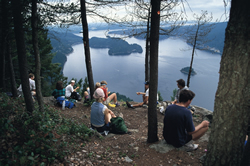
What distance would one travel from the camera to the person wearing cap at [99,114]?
14.5 feet

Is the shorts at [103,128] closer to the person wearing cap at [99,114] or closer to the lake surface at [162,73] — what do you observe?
the person wearing cap at [99,114]

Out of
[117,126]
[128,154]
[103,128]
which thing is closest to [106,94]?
[117,126]

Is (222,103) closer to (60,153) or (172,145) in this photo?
(172,145)

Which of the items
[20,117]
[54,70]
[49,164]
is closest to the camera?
[49,164]

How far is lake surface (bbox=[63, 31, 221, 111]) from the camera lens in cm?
6532

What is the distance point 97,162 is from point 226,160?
2257 millimetres

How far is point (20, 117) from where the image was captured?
3.69 m

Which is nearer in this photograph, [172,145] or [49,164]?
[49,164]

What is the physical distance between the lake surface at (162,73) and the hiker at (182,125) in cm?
5461

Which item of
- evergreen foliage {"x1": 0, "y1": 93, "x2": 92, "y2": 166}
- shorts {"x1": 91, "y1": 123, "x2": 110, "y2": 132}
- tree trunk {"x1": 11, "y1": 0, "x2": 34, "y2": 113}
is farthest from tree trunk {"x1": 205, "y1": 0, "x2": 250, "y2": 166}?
tree trunk {"x1": 11, "y1": 0, "x2": 34, "y2": 113}

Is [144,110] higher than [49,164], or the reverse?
[49,164]

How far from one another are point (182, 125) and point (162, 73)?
7800cm

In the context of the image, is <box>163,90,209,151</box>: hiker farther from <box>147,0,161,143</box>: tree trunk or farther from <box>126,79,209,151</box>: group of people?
<box>147,0,161,143</box>: tree trunk

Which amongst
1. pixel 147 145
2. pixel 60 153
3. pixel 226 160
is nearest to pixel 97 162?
pixel 60 153
